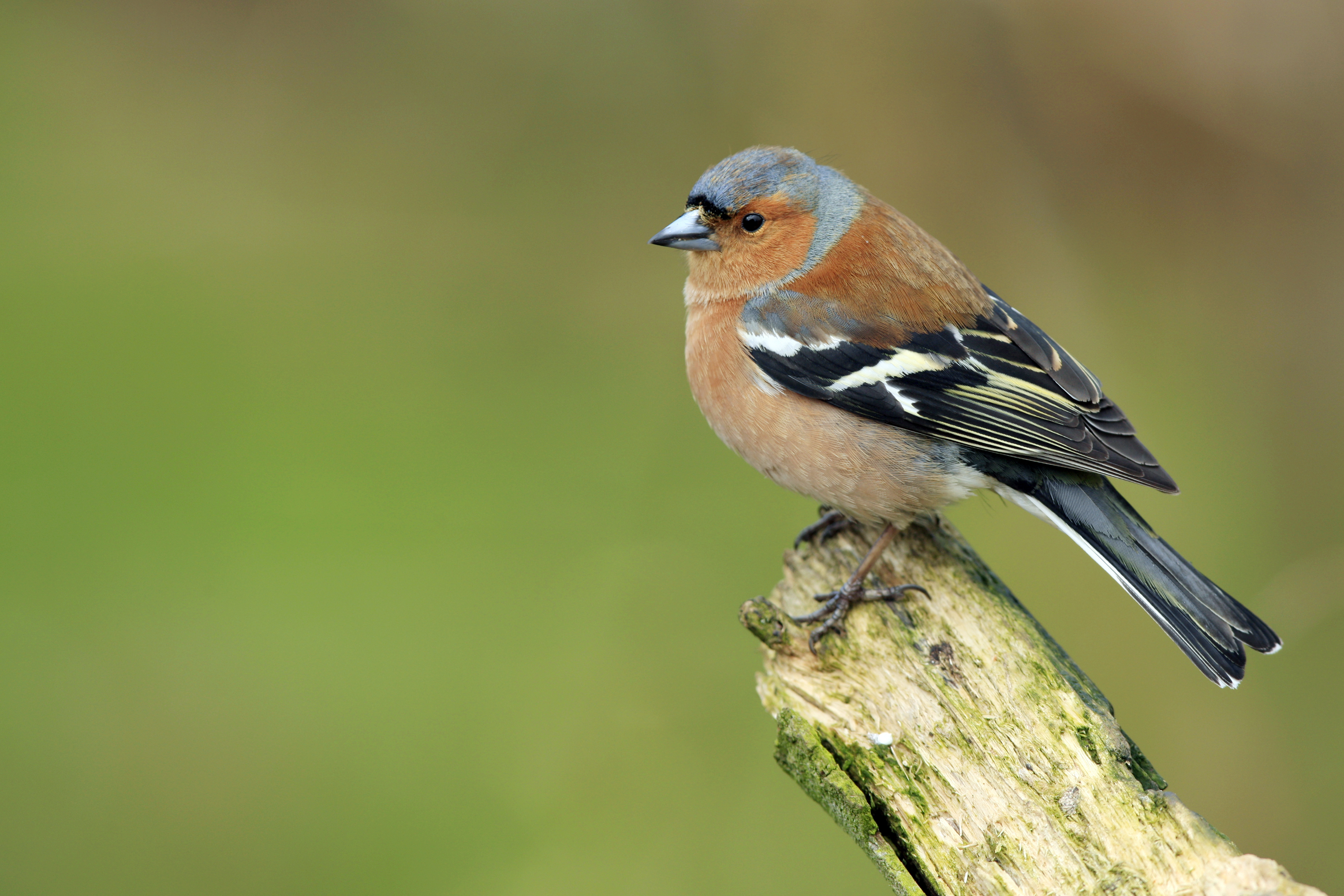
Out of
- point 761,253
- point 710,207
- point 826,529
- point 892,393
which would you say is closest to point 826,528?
point 826,529

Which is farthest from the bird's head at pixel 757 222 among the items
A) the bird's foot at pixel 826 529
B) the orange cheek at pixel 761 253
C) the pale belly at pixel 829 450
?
the bird's foot at pixel 826 529

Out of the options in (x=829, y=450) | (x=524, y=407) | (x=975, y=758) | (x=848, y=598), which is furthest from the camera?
(x=524, y=407)

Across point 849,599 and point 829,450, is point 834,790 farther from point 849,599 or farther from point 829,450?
point 829,450

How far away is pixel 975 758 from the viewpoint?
255 centimetres

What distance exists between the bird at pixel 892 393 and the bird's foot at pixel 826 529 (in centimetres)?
9

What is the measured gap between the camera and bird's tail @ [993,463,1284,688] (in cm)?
293

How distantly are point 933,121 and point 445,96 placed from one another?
3.45 m

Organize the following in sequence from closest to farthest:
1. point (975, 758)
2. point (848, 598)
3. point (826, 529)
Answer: point (975, 758) < point (848, 598) < point (826, 529)

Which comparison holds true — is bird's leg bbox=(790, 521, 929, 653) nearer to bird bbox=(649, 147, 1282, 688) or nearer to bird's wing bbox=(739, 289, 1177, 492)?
bird bbox=(649, 147, 1282, 688)

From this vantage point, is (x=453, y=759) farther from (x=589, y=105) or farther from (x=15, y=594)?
(x=589, y=105)

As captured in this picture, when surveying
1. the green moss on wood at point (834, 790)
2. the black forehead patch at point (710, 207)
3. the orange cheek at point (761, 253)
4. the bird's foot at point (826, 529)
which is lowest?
the green moss on wood at point (834, 790)

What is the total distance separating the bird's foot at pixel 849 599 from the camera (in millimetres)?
3203

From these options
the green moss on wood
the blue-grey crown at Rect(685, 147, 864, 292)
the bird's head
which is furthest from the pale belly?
the green moss on wood

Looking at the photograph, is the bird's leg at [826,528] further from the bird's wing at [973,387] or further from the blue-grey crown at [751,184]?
the blue-grey crown at [751,184]
